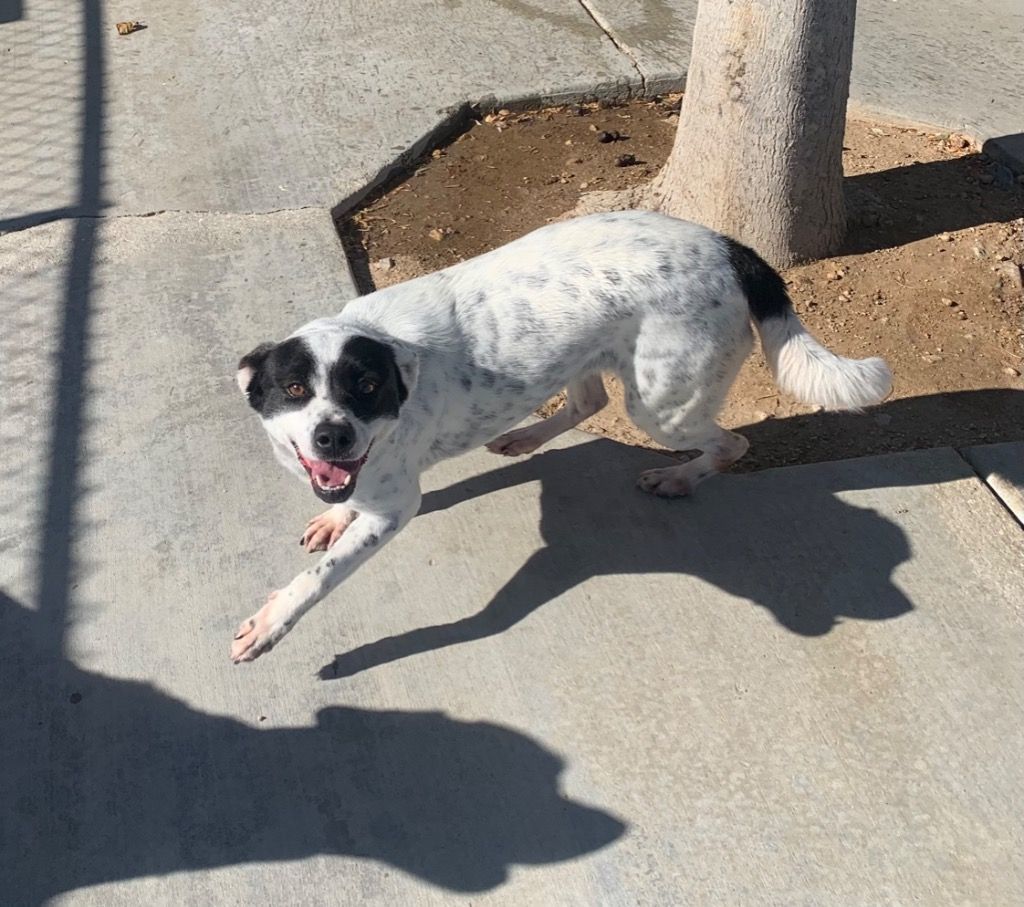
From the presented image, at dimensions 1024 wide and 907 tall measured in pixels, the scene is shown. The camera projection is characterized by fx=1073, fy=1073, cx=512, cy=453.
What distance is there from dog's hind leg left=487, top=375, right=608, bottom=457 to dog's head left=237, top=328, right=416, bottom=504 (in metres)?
1.08

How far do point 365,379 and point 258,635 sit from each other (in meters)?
0.86

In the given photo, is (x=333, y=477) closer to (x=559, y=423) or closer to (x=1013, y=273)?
(x=559, y=423)

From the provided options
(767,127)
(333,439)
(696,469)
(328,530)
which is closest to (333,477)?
(333,439)

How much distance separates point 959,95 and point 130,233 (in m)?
4.70

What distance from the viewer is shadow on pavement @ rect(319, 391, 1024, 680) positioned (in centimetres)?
358

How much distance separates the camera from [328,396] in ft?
9.94

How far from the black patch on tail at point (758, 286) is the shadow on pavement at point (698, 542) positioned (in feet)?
2.51

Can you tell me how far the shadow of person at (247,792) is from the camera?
114 inches

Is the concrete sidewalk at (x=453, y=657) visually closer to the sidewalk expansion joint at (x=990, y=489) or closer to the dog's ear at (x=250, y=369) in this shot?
the sidewalk expansion joint at (x=990, y=489)

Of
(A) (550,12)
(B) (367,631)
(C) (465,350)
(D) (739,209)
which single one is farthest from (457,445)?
(A) (550,12)

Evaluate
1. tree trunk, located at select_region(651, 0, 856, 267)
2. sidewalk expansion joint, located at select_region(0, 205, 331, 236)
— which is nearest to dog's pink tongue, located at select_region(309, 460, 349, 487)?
sidewalk expansion joint, located at select_region(0, 205, 331, 236)

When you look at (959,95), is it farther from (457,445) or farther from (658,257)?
(457,445)

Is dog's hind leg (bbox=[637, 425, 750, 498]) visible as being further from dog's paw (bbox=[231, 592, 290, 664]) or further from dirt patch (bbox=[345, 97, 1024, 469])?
dog's paw (bbox=[231, 592, 290, 664])

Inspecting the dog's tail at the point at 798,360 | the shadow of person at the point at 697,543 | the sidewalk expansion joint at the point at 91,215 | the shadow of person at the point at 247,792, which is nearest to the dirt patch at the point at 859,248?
the shadow of person at the point at 697,543
